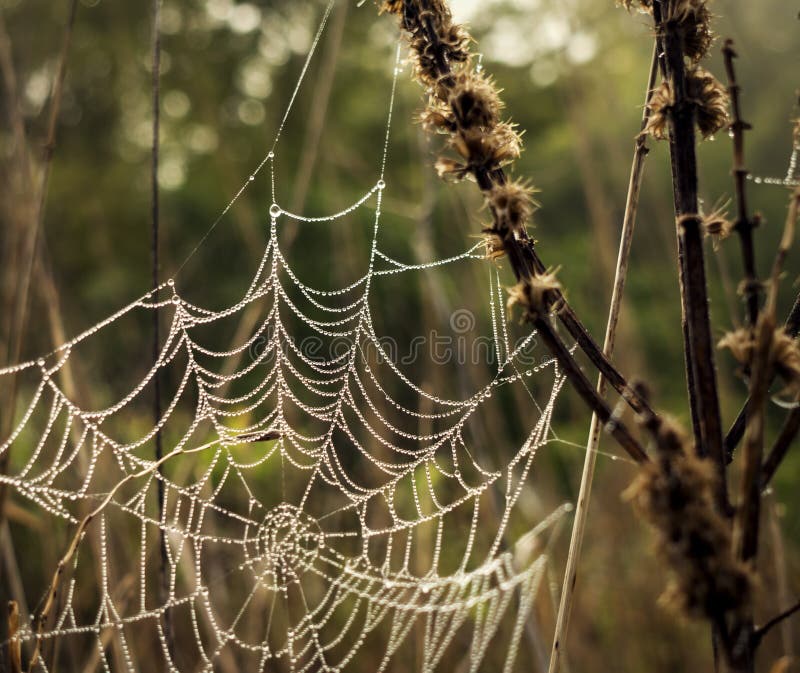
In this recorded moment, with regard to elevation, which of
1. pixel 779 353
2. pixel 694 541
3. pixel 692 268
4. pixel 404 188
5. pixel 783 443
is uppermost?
pixel 404 188

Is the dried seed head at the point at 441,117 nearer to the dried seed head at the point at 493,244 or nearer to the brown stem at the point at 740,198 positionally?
the dried seed head at the point at 493,244

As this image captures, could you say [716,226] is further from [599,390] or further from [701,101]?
[599,390]

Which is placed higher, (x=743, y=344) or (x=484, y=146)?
(x=484, y=146)

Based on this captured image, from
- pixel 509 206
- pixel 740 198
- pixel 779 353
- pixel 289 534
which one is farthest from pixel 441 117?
pixel 289 534

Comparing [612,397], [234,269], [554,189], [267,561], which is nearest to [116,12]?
[234,269]

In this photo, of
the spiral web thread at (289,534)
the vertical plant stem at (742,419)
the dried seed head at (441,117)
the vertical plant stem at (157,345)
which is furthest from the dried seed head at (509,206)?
the spiral web thread at (289,534)

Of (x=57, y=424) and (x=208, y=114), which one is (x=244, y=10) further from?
(x=57, y=424)

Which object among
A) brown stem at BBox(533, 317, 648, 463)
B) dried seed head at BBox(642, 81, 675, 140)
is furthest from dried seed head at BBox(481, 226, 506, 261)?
dried seed head at BBox(642, 81, 675, 140)
